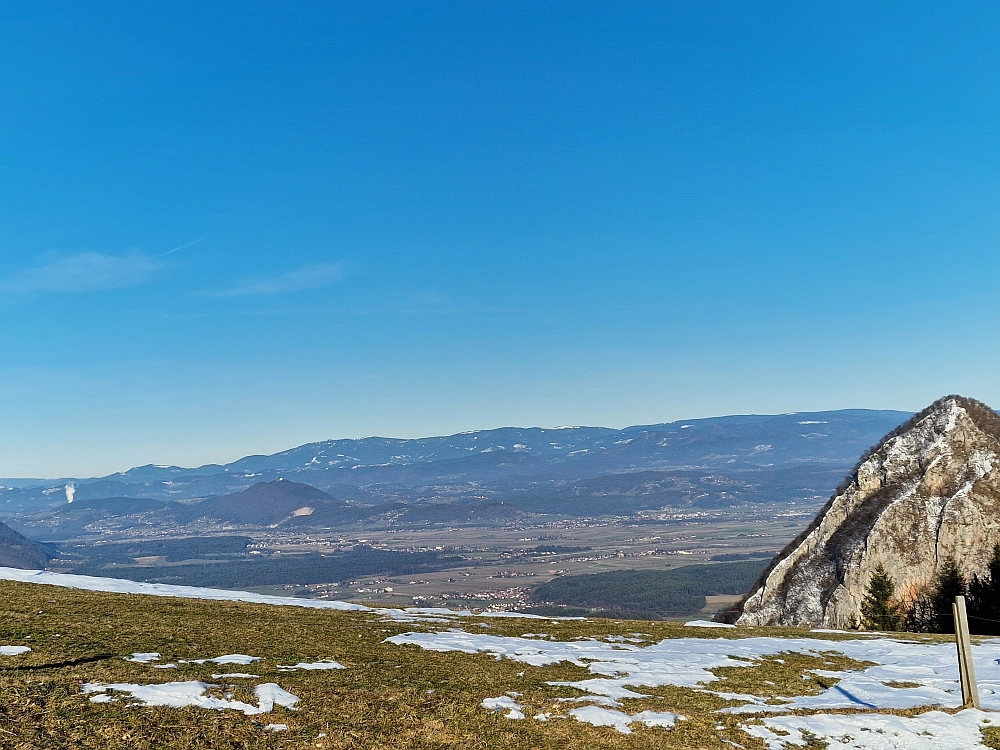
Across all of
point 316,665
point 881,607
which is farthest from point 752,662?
point 881,607

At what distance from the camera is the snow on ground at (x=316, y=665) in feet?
71.5

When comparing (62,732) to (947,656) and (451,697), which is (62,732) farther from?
(947,656)

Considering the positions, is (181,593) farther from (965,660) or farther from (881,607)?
(881,607)

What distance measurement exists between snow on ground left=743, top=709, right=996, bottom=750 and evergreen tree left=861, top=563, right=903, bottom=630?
47.5 metres

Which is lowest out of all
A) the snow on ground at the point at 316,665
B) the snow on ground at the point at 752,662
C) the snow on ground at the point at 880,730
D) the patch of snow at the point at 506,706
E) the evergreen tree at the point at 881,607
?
the evergreen tree at the point at 881,607

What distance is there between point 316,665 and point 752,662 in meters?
18.2

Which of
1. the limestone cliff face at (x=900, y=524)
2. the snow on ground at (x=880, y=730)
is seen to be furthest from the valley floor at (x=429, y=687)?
the limestone cliff face at (x=900, y=524)

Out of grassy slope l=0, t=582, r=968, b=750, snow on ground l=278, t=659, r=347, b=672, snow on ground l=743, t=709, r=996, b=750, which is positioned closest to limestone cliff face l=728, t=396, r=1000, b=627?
grassy slope l=0, t=582, r=968, b=750

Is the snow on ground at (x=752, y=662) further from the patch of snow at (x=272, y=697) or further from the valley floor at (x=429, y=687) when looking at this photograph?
the patch of snow at (x=272, y=697)

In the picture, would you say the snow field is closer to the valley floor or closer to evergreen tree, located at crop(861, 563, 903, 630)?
the valley floor

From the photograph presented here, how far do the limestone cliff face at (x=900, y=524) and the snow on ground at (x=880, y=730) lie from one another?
52931mm

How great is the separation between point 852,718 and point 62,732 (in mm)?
20754

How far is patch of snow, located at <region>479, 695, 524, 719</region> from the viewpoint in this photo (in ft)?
61.7

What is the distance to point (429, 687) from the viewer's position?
68.7 feet
